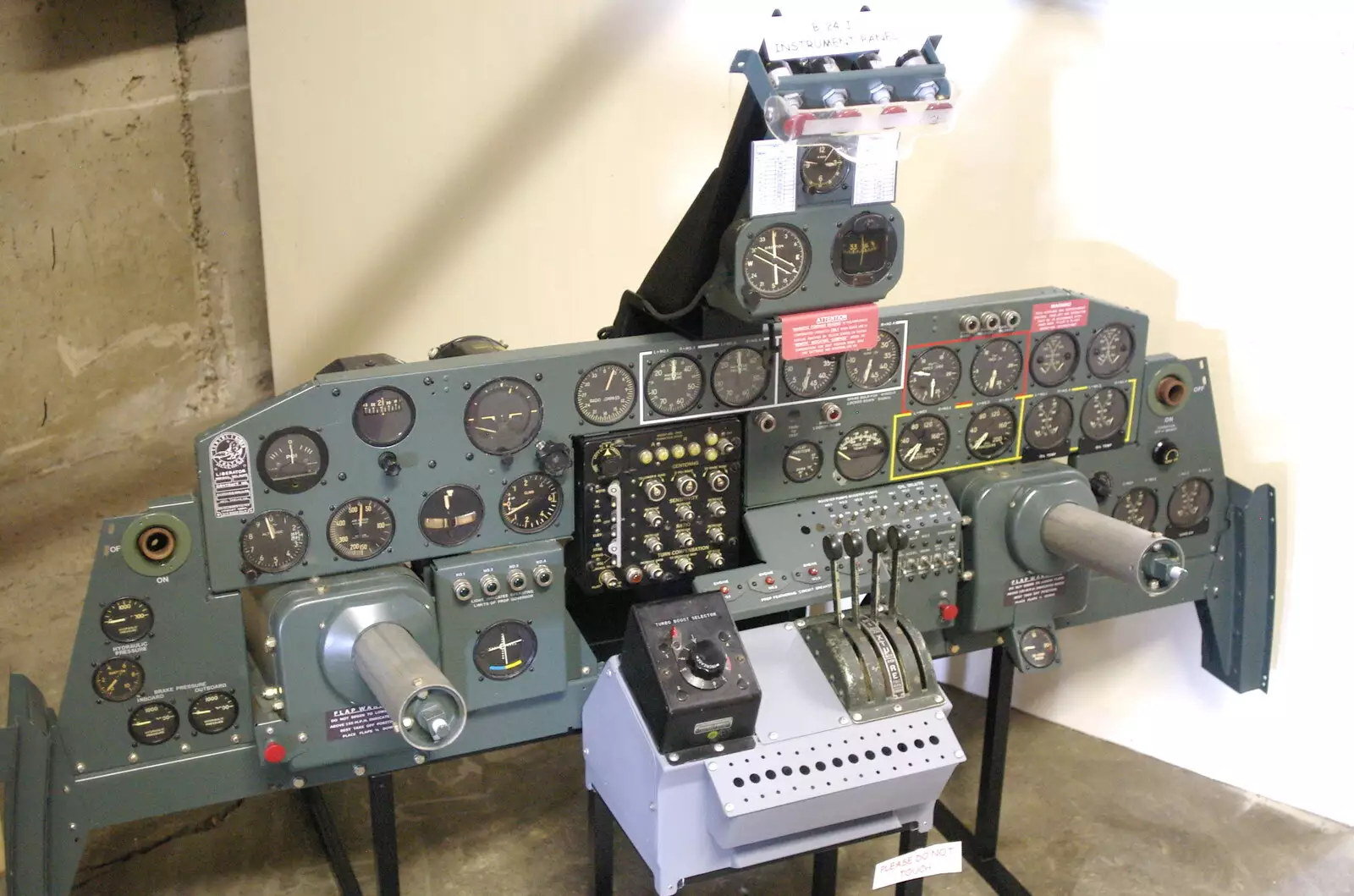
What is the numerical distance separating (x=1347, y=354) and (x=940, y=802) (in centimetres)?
178

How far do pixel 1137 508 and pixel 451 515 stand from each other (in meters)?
1.99

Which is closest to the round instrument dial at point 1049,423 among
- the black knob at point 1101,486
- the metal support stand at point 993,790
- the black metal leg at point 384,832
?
the black knob at point 1101,486

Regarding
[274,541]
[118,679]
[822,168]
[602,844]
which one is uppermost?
[822,168]

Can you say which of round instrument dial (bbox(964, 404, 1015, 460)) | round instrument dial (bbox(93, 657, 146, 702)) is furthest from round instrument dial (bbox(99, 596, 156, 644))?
round instrument dial (bbox(964, 404, 1015, 460))

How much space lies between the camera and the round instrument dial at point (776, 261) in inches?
115

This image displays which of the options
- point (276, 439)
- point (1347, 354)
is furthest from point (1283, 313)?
point (276, 439)

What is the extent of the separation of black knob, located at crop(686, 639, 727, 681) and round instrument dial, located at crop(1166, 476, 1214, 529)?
1.71 metres

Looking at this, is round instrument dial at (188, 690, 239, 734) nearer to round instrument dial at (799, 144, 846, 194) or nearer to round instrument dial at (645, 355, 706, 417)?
round instrument dial at (645, 355, 706, 417)

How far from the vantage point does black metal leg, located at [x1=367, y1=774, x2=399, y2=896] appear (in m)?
3.12

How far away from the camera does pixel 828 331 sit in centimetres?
306

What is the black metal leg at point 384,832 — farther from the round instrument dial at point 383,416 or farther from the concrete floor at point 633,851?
the round instrument dial at point 383,416

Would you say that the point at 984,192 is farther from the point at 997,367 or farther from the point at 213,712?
the point at 213,712

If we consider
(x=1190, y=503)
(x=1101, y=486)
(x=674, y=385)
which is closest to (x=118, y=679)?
(x=674, y=385)

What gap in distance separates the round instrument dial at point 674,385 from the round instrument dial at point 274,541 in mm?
871
